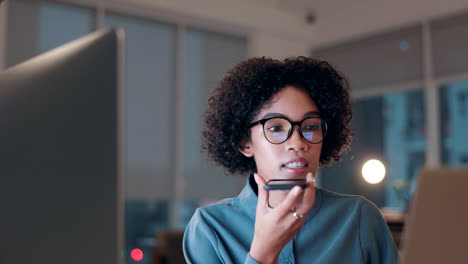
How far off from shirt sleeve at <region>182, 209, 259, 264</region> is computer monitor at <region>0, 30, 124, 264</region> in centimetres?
54

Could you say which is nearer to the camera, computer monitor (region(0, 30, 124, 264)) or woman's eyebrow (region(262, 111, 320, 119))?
computer monitor (region(0, 30, 124, 264))

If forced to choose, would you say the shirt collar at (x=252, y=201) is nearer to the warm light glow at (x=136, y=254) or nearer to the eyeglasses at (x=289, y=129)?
the eyeglasses at (x=289, y=129)

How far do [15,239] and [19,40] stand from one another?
4.62 meters

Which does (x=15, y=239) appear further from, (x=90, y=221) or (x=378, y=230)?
(x=378, y=230)

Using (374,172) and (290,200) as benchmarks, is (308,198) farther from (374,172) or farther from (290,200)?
(374,172)

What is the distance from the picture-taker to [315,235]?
99cm

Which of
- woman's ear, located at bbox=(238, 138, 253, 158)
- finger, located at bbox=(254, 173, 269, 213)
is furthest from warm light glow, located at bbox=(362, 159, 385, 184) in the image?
finger, located at bbox=(254, 173, 269, 213)

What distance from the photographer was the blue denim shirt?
961 mm

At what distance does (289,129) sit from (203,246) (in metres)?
0.26

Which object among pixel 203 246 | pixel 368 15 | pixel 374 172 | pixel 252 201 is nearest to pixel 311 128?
pixel 252 201

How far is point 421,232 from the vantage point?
14.9 inches

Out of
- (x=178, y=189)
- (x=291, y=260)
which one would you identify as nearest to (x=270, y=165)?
(x=291, y=260)

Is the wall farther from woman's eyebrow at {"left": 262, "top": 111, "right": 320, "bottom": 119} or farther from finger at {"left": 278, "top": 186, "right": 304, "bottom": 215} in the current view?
finger at {"left": 278, "top": 186, "right": 304, "bottom": 215}

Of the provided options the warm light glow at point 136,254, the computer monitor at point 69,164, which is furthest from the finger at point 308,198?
the warm light glow at point 136,254
